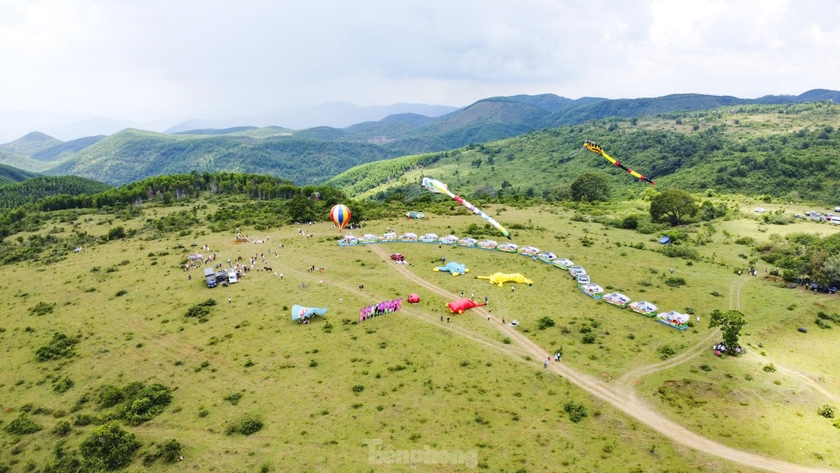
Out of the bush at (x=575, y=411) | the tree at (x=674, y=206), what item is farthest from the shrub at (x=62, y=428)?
the tree at (x=674, y=206)

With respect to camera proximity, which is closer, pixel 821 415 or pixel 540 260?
pixel 821 415

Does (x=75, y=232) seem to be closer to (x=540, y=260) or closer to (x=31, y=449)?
(x=31, y=449)

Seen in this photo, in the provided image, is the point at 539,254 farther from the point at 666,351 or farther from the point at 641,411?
the point at 641,411

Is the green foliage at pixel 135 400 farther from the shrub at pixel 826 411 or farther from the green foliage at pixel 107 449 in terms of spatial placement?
the shrub at pixel 826 411

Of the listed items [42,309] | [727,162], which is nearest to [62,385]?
[42,309]

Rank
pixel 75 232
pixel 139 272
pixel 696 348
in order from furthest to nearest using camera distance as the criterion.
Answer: pixel 75 232, pixel 139 272, pixel 696 348

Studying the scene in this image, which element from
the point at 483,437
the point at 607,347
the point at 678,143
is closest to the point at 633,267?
the point at 607,347

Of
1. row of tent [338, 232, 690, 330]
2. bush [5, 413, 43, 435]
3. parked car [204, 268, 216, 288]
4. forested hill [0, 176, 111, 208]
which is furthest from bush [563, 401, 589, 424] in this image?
forested hill [0, 176, 111, 208]

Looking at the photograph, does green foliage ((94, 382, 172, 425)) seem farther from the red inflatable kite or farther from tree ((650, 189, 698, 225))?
tree ((650, 189, 698, 225))
